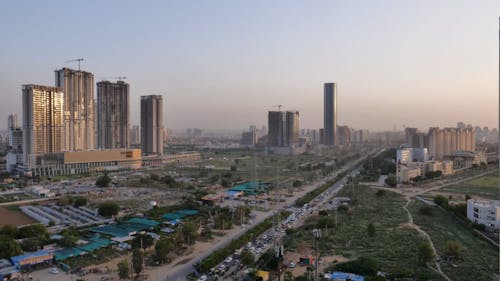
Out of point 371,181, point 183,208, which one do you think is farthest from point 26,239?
point 371,181

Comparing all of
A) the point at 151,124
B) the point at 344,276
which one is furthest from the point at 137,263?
the point at 151,124

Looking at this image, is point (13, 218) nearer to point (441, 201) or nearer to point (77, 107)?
point (441, 201)

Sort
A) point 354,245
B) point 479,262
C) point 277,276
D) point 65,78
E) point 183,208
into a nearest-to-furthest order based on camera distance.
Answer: point 277,276 → point 479,262 → point 354,245 → point 183,208 → point 65,78

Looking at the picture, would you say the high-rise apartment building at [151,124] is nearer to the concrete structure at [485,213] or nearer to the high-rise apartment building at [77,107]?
the high-rise apartment building at [77,107]

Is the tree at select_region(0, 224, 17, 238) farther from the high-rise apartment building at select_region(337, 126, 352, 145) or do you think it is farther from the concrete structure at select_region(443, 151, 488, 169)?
the high-rise apartment building at select_region(337, 126, 352, 145)

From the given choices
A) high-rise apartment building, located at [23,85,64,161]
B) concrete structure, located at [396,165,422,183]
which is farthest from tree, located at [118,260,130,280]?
high-rise apartment building, located at [23,85,64,161]

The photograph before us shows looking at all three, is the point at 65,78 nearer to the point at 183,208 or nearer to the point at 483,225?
the point at 183,208
